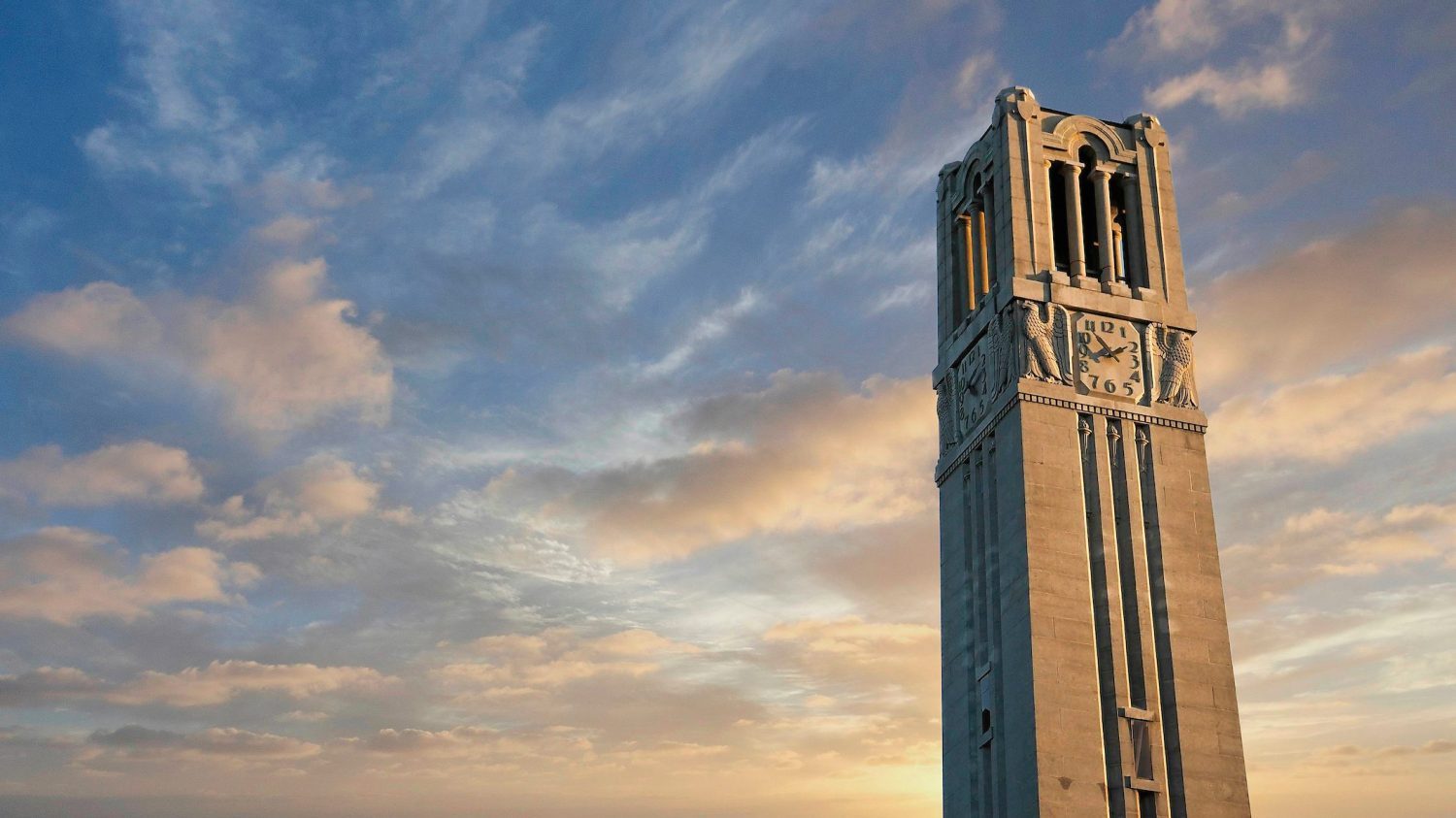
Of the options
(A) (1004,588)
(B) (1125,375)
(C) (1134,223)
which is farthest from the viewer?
(C) (1134,223)

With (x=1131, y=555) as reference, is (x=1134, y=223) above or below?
above

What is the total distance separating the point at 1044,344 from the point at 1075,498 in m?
5.72

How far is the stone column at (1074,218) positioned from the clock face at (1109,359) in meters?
2.16

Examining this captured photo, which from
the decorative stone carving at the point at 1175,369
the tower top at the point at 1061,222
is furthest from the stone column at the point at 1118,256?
the decorative stone carving at the point at 1175,369

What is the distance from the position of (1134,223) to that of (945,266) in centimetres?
758

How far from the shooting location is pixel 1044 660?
2019 inches

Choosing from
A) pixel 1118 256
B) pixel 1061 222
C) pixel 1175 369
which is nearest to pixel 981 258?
pixel 1061 222

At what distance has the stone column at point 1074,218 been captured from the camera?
59256 millimetres

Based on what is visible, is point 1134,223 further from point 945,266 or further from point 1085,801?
point 1085,801

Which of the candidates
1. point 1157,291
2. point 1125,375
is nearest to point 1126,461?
point 1125,375

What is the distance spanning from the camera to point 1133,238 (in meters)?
61.3

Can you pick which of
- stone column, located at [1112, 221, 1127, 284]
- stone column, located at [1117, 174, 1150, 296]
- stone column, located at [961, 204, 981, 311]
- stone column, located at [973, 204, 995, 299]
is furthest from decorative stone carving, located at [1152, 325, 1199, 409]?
stone column, located at [961, 204, 981, 311]

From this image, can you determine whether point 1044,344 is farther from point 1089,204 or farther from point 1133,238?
point 1089,204

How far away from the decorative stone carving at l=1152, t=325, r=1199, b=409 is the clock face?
801mm
